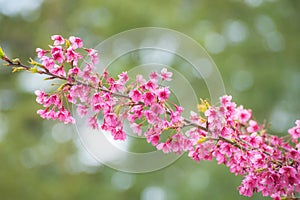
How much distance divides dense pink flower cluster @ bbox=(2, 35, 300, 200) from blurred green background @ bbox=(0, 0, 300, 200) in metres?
2.94

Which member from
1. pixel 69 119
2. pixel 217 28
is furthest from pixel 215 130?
pixel 217 28

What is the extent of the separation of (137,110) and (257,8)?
4.39 m

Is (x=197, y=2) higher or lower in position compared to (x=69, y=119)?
higher

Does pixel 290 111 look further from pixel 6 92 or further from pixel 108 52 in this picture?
pixel 6 92

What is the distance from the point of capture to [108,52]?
4355 millimetres

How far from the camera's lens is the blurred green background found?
14.2 ft

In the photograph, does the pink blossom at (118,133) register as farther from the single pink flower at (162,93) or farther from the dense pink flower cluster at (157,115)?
the single pink flower at (162,93)

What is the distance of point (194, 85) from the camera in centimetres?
456

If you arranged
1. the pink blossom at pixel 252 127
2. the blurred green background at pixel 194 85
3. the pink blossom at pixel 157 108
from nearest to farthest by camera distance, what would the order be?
the pink blossom at pixel 157 108
the pink blossom at pixel 252 127
the blurred green background at pixel 194 85

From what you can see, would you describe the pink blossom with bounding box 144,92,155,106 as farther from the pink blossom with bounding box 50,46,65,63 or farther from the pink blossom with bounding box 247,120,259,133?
the pink blossom with bounding box 247,120,259,133

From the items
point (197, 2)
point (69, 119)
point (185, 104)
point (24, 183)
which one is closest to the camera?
point (69, 119)

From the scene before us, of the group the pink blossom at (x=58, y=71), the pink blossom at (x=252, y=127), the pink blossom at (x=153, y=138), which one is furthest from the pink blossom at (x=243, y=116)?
the pink blossom at (x=58, y=71)

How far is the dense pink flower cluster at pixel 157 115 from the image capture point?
1.16 metres

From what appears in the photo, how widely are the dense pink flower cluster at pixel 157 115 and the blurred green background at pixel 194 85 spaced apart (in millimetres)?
2943
